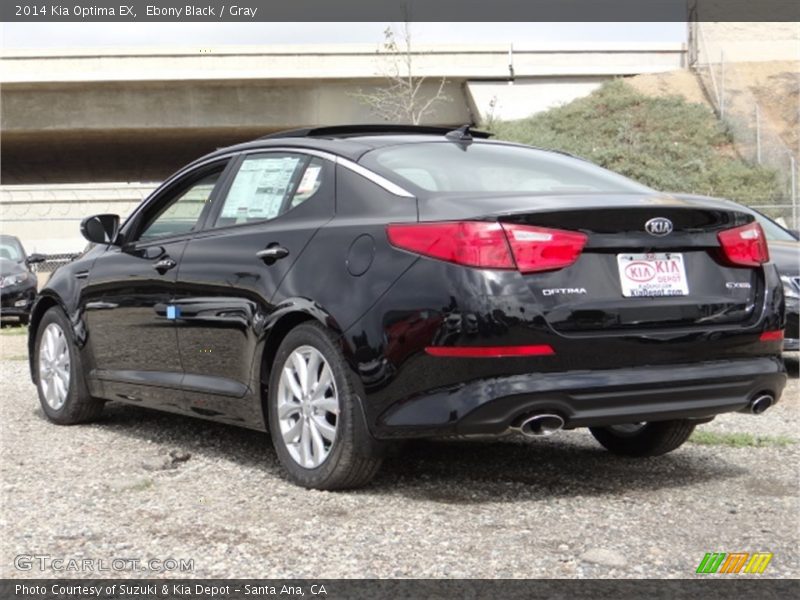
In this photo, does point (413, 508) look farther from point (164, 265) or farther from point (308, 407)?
point (164, 265)

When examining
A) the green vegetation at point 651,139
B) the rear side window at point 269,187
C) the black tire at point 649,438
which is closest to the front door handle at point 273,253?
the rear side window at point 269,187

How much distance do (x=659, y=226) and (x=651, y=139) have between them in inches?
1344

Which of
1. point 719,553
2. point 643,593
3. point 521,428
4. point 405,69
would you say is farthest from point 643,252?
point 405,69

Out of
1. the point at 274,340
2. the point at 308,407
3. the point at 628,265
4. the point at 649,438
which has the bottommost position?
the point at 649,438

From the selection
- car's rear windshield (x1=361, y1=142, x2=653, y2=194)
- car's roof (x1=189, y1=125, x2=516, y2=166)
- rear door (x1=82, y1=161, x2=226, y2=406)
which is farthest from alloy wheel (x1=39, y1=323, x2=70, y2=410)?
car's rear windshield (x1=361, y1=142, x2=653, y2=194)

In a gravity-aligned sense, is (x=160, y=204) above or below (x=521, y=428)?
above

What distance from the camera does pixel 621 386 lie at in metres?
4.86

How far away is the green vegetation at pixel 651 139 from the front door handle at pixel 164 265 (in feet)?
89.2

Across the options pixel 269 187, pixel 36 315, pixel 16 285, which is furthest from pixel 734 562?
pixel 16 285

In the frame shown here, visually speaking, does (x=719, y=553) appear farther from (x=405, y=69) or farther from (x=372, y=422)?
(x=405, y=69)

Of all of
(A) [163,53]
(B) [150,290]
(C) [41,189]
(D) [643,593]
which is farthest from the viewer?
(C) [41,189]

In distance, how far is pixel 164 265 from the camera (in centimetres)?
640

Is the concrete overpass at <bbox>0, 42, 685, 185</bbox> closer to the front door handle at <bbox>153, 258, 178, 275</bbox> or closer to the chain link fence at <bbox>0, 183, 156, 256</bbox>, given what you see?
the chain link fence at <bbox>0, 183, 156, 256</bbox>

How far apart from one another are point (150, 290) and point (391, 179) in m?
1.84
